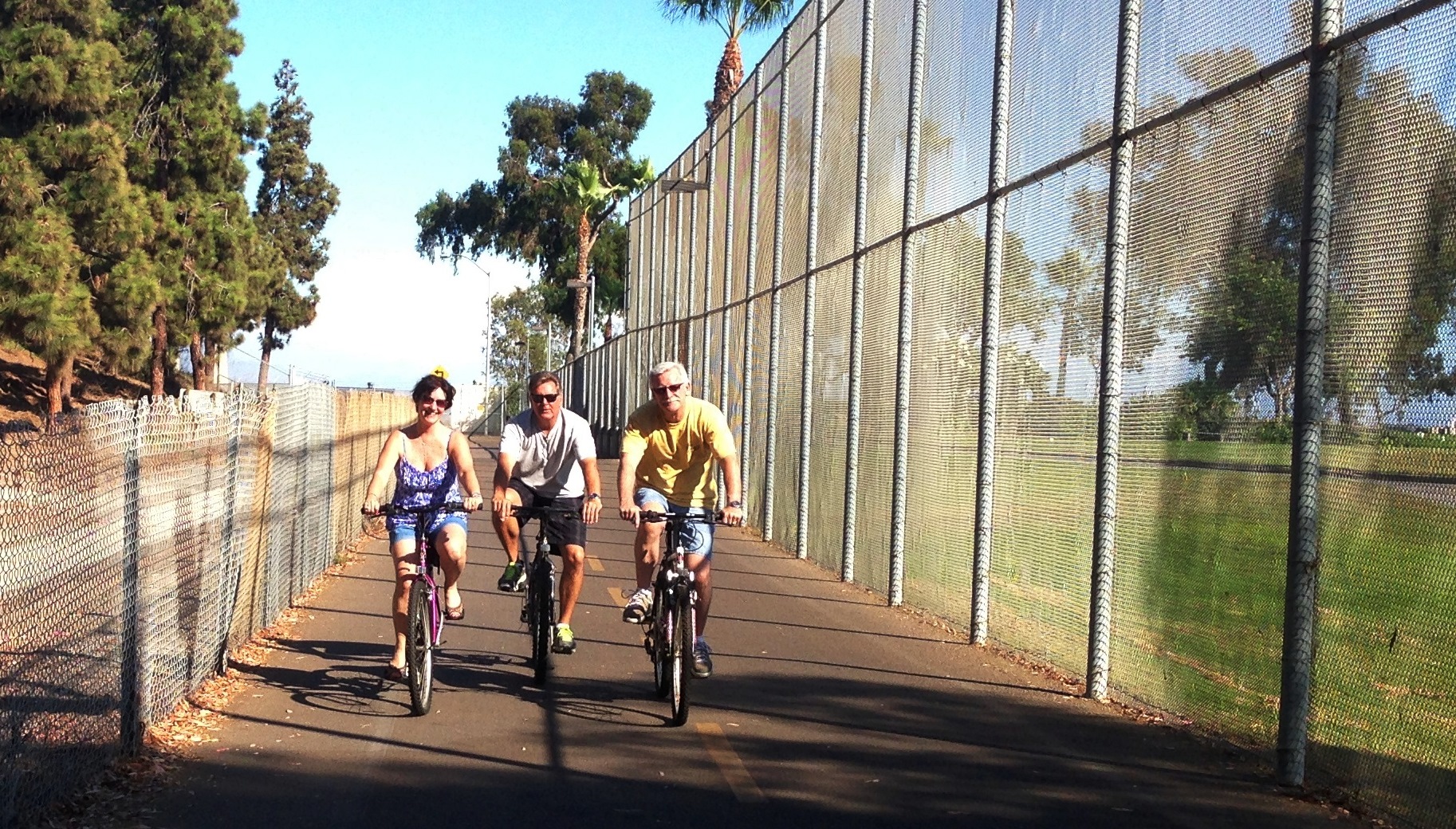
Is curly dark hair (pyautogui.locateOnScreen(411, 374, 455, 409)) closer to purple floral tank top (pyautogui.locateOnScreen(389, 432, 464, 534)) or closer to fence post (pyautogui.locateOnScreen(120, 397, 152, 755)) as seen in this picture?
purple floral tank top (pyautogui.locateOnScreen(389, 432, 464, 534))

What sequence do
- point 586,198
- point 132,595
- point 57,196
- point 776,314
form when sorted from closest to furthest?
point 132,595
point 776,314
point 57,196
point 586,198

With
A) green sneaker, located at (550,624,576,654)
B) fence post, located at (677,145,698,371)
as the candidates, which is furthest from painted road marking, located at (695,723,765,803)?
fence post, located at (677,145,698,371)

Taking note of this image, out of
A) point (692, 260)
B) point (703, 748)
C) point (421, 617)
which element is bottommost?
point (703, 748)

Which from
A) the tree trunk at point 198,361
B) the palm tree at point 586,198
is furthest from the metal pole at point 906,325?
the palm tree at point 586,198

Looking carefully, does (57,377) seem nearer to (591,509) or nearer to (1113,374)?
(591,509)

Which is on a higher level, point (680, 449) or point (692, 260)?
point (692, 260)

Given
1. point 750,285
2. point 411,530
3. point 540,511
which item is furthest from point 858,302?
→ point 411,530

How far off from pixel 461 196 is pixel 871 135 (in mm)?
67902

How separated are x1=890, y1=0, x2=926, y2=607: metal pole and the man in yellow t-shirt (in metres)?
5.00

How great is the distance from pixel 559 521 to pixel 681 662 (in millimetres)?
1719

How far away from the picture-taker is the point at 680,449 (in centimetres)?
984

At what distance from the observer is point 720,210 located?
93.6 ft

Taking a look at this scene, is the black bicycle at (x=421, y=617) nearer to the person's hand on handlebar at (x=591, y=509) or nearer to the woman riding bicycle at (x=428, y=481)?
the woman riding bicycle at (x=428, y=481)

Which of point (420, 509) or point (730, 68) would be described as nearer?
point (420, 509)
